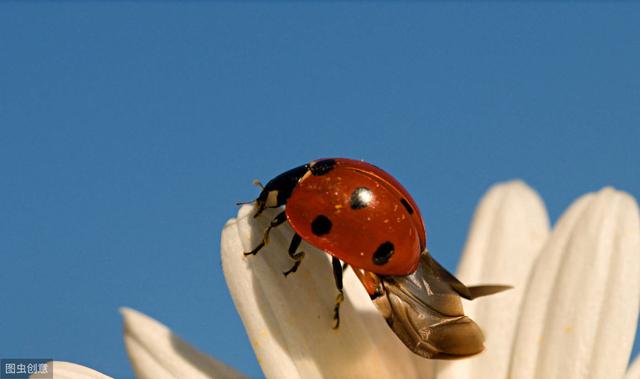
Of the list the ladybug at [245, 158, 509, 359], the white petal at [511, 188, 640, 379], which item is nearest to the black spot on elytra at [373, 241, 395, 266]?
the ladybug at [245, 158, 509, 359]

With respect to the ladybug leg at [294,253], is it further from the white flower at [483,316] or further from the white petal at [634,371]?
the white petal at [634,371]

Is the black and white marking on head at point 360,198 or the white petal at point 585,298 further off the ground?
the black and white marking on head at point 360,198

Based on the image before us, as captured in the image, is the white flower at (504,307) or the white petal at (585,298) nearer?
the white flower at (504,307)

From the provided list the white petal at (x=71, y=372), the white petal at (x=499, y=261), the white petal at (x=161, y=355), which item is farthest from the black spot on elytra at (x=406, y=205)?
the white petal at (x=71, y=372)

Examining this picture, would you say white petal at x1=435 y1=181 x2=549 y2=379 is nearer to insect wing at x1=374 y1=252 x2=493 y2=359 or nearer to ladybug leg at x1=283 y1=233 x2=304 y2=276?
insect wing at x1=374 y1=252 x2=493 y2=359

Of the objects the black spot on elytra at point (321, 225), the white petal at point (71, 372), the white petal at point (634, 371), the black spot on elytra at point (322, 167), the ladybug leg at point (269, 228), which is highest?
the black spot on elytra at point (322, 167)

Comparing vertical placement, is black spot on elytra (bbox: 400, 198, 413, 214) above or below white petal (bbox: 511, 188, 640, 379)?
above
